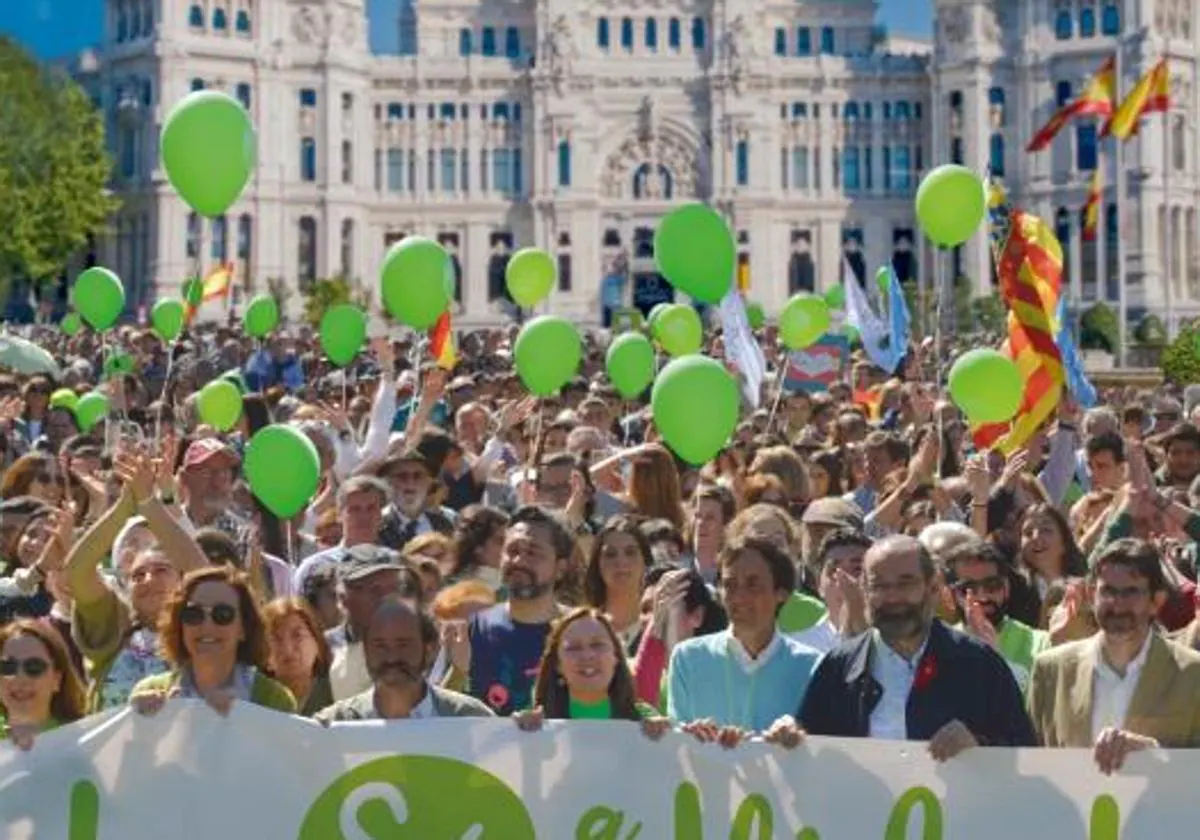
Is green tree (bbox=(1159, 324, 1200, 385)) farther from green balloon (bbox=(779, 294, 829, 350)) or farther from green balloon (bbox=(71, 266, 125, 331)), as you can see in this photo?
green balloon (bbox=(71, 266, 125, 331))

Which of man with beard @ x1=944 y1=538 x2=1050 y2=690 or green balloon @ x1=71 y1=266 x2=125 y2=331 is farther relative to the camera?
green balloon @ x1=71 y1=266 x2=125 y2=331

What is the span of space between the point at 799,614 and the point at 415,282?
6049 millimetres

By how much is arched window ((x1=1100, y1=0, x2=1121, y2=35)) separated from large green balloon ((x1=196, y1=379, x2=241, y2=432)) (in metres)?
74.2

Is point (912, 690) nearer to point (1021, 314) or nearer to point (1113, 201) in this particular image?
point (1021, 314)

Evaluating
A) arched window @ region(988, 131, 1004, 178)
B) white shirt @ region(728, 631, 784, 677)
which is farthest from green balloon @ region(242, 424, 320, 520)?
arched window @ region(988, 131, 1004, 178)

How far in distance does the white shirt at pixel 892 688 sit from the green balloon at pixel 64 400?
37.0 feet

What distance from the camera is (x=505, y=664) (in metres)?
9.42

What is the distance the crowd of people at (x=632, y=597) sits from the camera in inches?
324

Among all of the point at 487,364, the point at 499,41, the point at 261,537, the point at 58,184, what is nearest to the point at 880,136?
the point at 499,41

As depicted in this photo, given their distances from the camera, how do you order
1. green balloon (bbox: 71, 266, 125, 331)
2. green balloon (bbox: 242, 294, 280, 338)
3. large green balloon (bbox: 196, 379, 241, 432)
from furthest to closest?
1. green balloon (bbox: 242, 294, 280, 338)
2. green balloon (bbox: 71, 266, 125, 331)
3. large green balloon (bbox: 196, 379, 241, 432)

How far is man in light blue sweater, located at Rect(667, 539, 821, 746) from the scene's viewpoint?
28.9 ft

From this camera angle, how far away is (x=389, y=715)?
8.23m

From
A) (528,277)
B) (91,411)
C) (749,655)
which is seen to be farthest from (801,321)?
(749,655)

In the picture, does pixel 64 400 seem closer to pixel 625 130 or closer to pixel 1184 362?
pixel 1184 362
